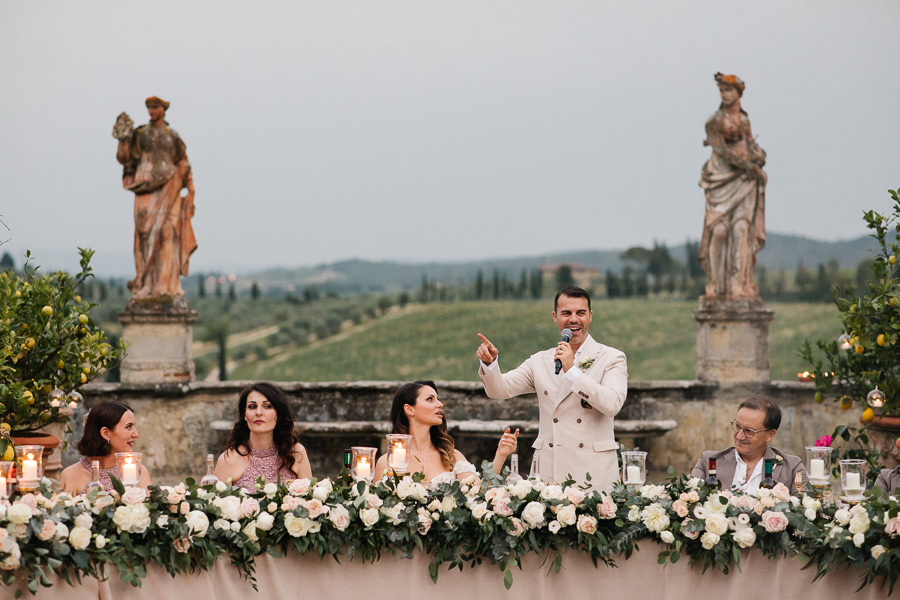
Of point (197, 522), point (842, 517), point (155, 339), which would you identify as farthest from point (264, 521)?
point (155, 339)

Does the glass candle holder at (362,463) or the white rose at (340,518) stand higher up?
the glass candle holder at (362,463)

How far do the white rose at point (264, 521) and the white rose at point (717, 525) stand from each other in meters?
1.53

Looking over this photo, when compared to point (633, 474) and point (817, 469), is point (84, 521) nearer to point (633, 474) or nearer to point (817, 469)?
point (633, 474)

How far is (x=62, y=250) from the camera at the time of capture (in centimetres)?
2255

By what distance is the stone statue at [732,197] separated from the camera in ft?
24.8

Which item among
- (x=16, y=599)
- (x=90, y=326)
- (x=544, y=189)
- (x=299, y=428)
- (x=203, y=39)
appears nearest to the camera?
(x=16, y=599)

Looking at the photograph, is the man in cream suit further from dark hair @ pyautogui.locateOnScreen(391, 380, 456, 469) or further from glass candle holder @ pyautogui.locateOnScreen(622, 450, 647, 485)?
glass candle holder @ pyautogui.locateOnScreen(622, 450, 647, 485)

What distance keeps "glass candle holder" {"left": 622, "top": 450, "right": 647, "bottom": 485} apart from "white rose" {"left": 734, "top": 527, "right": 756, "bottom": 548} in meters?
0.43

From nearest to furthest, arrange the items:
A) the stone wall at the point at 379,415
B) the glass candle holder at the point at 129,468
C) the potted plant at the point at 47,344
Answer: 1. the glass candle holder at the point at 129,468
2. the potted plant at the point at 47,344
3. the stone wall at the point at 379,415

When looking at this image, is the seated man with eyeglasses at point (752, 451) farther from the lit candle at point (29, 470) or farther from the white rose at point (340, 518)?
the lit candle at point (29, 470)

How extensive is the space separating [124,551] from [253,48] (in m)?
20.2

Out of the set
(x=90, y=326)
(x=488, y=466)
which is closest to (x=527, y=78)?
(x=90, y=326)

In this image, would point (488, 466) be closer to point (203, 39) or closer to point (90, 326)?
point (90, 326)

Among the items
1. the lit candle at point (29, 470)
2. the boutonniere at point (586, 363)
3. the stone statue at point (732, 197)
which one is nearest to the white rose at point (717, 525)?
the boutonniere at point (586, 363)
